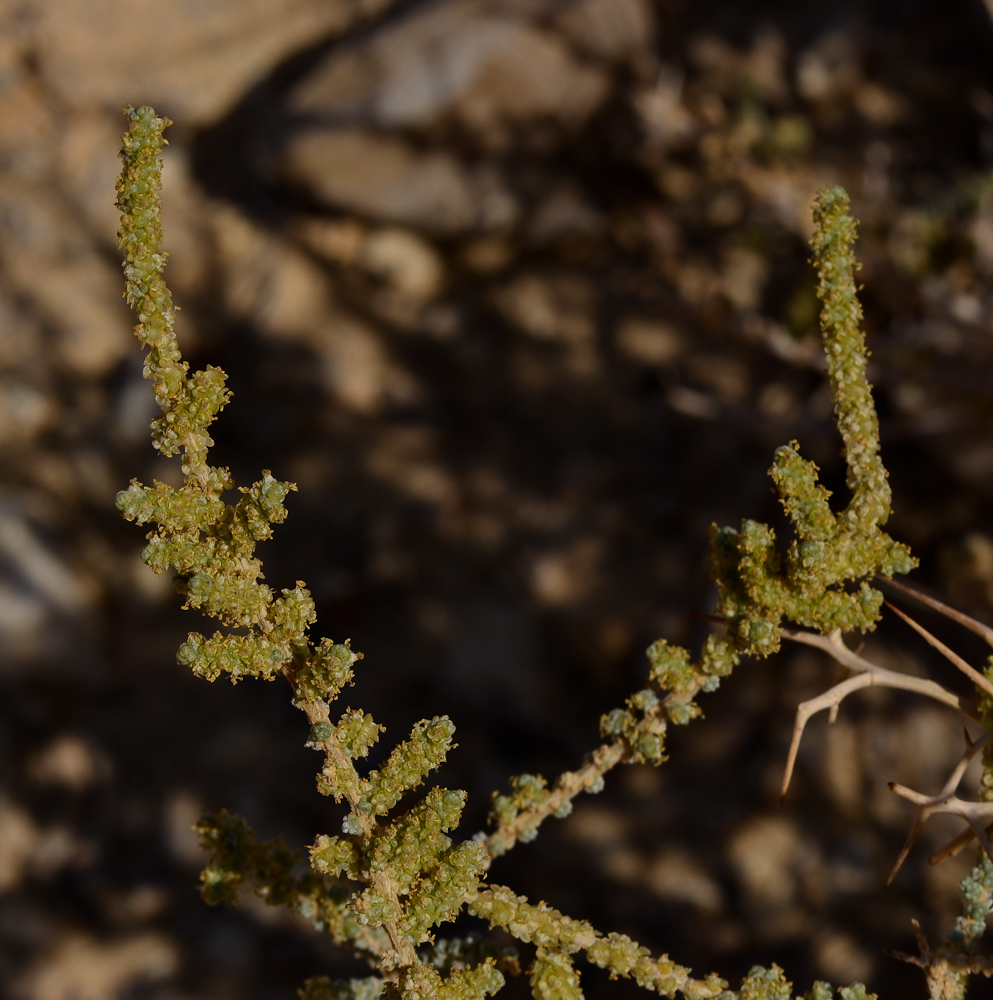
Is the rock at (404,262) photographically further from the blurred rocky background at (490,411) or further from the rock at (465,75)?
the rock at (465,75)

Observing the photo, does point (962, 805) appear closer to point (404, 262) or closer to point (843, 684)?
point (843, 684)

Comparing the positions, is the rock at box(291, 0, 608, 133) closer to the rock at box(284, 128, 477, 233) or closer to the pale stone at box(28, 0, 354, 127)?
the rock at box(284, 128, 477, 233)

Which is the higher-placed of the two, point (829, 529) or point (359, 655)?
point (829, 529)

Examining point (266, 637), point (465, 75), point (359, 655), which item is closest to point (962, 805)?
point (359, 655)

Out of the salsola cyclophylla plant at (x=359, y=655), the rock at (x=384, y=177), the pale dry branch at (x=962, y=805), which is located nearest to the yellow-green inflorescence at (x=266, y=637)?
the salsola cyclophylla plant at (x=359, y=655)

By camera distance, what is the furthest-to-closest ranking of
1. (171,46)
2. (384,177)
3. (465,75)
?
(171,46) < (384,177) < (465,75)

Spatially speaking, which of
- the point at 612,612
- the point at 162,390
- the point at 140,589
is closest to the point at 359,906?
the point at 162,390
